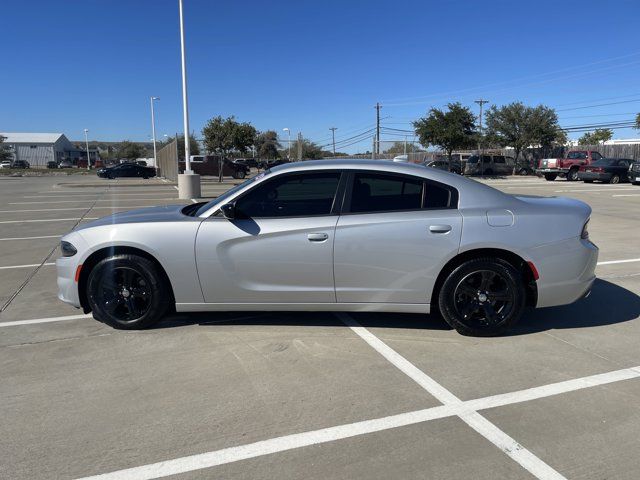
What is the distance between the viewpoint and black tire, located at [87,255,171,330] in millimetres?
4363

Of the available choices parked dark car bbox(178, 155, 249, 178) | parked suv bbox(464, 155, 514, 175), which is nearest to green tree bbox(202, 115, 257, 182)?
parked dark car bbox(178, 155, 249, 178)

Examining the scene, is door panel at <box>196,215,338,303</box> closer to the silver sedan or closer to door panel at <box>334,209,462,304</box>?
the silver sedan

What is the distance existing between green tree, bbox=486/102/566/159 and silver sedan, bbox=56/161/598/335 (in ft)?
141

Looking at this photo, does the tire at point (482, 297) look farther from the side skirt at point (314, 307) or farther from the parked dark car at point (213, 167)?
the parked dark car at point (213, 167)

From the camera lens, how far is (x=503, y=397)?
3326mm

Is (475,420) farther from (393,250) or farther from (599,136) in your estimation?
(599,136)

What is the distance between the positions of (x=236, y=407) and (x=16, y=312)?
10.9ft

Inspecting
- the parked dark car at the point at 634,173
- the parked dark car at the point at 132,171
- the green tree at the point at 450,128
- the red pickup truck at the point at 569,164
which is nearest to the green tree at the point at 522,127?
the green tree at the point at 450,128

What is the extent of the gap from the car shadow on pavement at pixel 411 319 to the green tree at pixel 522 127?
138 feet

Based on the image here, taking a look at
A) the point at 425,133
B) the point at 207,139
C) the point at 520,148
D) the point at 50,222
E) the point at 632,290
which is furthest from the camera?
the point at 520,148

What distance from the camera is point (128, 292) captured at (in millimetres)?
4453

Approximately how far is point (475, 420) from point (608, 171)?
93.2ft

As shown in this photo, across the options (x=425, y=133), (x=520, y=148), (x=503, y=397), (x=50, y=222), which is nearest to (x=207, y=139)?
(x=425, y=133)

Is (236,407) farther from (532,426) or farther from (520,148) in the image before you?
(520,148)
